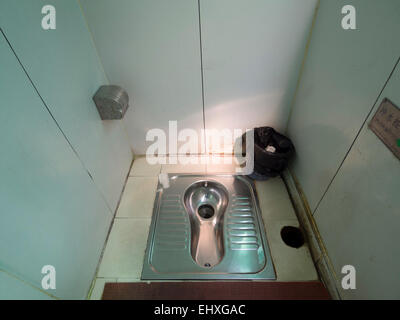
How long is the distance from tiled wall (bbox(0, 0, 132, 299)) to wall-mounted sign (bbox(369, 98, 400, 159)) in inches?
42.0

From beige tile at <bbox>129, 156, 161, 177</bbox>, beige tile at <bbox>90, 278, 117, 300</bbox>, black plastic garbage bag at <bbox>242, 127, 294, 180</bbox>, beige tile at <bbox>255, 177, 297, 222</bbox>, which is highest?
black plastic garbage bag at <bbox>242, 127, 294, 180</bbox>

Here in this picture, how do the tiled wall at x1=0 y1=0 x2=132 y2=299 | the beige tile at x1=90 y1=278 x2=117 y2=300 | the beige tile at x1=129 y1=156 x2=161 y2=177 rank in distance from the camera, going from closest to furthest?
the tiled wall at x1=0 y1=0 x2=132 y2=299 < the beige tile at x1=90 y1=278 x2=117 y2=300 < the beige tile at x1=129 y1=156 x2=161 y2=177

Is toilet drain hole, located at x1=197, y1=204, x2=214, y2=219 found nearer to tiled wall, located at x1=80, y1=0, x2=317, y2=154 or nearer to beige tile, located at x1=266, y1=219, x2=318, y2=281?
beige tile, located at x1=266, y1=219, x2=318, y2=281

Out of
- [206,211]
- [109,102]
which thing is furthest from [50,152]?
[206,211]

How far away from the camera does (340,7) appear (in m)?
0.79

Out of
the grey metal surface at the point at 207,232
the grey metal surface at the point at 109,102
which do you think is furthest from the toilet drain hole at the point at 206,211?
the grey metal surface at the point at 109,102

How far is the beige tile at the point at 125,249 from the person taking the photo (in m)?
1.00

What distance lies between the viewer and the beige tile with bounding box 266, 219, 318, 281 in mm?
964

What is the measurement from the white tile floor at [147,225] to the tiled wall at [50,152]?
10 cm

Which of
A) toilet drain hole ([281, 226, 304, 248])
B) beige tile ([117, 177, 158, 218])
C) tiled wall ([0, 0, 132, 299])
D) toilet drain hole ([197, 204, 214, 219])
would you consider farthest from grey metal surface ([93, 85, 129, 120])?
toilet drain hole ([281, 226, 304, 248])

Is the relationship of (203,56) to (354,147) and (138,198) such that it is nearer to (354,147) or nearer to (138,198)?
(354,147)

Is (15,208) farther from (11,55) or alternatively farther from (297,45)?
(297,45)

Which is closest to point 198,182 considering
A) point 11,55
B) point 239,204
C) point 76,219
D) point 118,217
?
point 239,204

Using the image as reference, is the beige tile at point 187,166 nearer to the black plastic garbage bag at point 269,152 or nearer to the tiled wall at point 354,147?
the black plastic garbage bag at point 269,152
